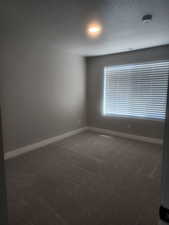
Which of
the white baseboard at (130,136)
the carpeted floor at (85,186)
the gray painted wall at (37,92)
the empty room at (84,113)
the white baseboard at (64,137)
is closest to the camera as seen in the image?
the carpeted floor at (85,186)

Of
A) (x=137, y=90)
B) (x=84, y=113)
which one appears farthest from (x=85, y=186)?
(x=84, y=113)

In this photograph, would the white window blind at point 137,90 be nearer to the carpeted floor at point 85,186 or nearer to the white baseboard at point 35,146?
the carpeted floor at point 85,186

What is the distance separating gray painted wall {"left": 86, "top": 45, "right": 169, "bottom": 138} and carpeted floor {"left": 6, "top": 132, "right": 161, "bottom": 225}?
0.70m

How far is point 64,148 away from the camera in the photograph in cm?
343

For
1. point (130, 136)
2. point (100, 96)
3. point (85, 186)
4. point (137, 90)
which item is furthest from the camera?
point (100, 96)

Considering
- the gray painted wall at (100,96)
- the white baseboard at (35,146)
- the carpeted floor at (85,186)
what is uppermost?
the gray painted wall at (100,96)

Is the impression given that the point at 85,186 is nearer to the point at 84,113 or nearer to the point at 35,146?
the point at 35,146

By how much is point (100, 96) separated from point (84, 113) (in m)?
0.83

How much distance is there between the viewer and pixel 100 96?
15.3ft

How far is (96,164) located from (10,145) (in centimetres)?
186

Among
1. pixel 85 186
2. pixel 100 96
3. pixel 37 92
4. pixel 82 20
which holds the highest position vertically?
pixel 82 20

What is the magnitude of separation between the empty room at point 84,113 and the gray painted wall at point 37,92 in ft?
0.07

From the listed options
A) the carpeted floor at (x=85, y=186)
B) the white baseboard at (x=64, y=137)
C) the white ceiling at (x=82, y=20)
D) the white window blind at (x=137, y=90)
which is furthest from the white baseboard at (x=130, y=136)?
the white ceiling at (x=82, y=20)

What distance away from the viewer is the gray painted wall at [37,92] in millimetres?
2893
